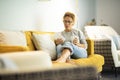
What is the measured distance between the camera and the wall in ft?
10.8

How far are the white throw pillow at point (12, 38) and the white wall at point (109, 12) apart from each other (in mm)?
2837

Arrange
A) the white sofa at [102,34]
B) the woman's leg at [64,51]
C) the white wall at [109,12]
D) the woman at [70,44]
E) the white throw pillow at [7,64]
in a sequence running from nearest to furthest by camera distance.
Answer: the white throw pillow at [7,64]
the woman's leg at [64,51]
the woman at [70,44]
the white sofa at [102,34]
the white wall at [109,12]

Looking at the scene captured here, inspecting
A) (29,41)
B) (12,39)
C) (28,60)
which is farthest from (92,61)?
(28,60)

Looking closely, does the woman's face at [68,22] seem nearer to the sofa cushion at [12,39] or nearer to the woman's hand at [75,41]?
the woman's hand at [75,41]

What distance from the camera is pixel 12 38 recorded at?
2695 millimetres

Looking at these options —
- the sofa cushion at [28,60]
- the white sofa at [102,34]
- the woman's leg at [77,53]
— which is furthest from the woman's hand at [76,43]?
the sofa cushion at [28,60]

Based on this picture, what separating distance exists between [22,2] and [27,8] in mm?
124

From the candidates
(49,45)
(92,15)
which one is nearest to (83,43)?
(49,45)

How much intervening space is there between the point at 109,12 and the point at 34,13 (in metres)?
2.28

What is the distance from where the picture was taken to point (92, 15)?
520cm

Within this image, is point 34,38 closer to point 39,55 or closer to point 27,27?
point 27,27

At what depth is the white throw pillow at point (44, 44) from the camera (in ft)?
9.82

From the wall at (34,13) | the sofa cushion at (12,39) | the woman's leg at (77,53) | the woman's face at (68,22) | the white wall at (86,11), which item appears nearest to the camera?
the sofa cushion at (12,39)

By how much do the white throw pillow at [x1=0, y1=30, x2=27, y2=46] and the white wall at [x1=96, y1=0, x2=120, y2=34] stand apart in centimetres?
284
